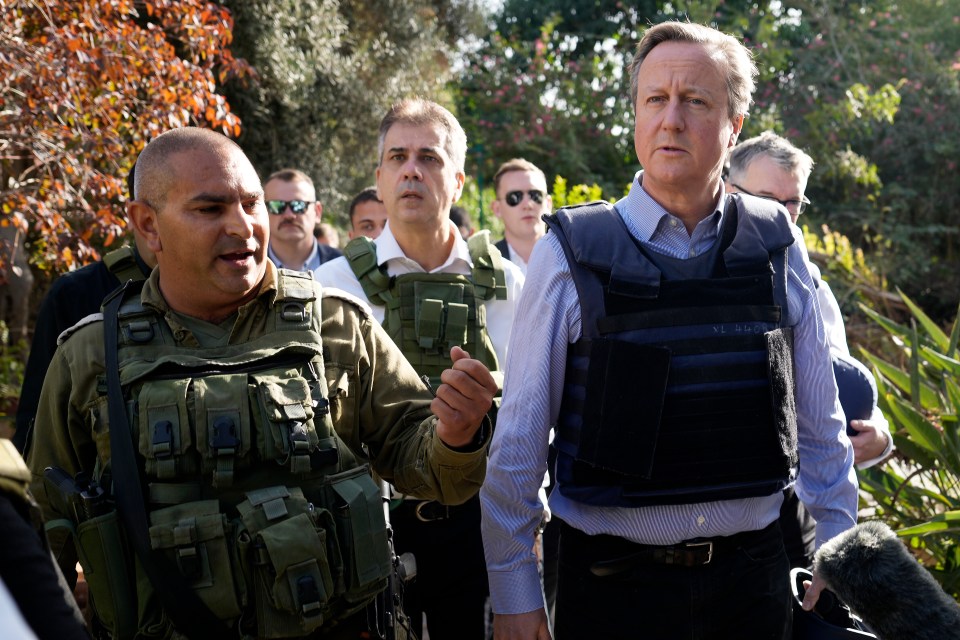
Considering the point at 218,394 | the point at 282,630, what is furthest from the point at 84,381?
the point at 282,630

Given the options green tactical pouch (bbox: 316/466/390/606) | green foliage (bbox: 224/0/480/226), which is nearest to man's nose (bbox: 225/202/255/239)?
green tactical pouch (bbox: 316/466/390/606)

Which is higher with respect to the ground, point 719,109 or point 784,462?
point 719,109

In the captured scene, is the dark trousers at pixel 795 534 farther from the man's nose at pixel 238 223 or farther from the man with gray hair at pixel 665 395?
the man's nose at pixel 238 223

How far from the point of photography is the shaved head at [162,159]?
7.75 feet

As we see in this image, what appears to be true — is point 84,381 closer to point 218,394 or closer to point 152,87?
point 218,394

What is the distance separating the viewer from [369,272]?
3.49m

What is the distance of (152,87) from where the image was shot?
5727 mm

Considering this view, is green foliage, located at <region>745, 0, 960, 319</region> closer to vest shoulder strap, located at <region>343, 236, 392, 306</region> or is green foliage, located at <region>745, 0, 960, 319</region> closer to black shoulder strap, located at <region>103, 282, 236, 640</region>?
vest shoulder strap, located at <region>343, 236, 392, 306</region>

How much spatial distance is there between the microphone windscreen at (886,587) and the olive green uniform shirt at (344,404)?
89cm

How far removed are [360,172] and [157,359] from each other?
12081mm

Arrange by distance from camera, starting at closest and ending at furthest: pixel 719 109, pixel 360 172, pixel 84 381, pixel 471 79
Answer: pixel 84 381, pixel 719 109, pixel 360 172, pixel 471 79

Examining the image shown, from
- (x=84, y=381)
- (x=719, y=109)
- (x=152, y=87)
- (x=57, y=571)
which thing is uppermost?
(x=152, y=87)

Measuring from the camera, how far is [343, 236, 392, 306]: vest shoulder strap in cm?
345

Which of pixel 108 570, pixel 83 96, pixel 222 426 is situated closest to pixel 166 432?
pixel 222 426
